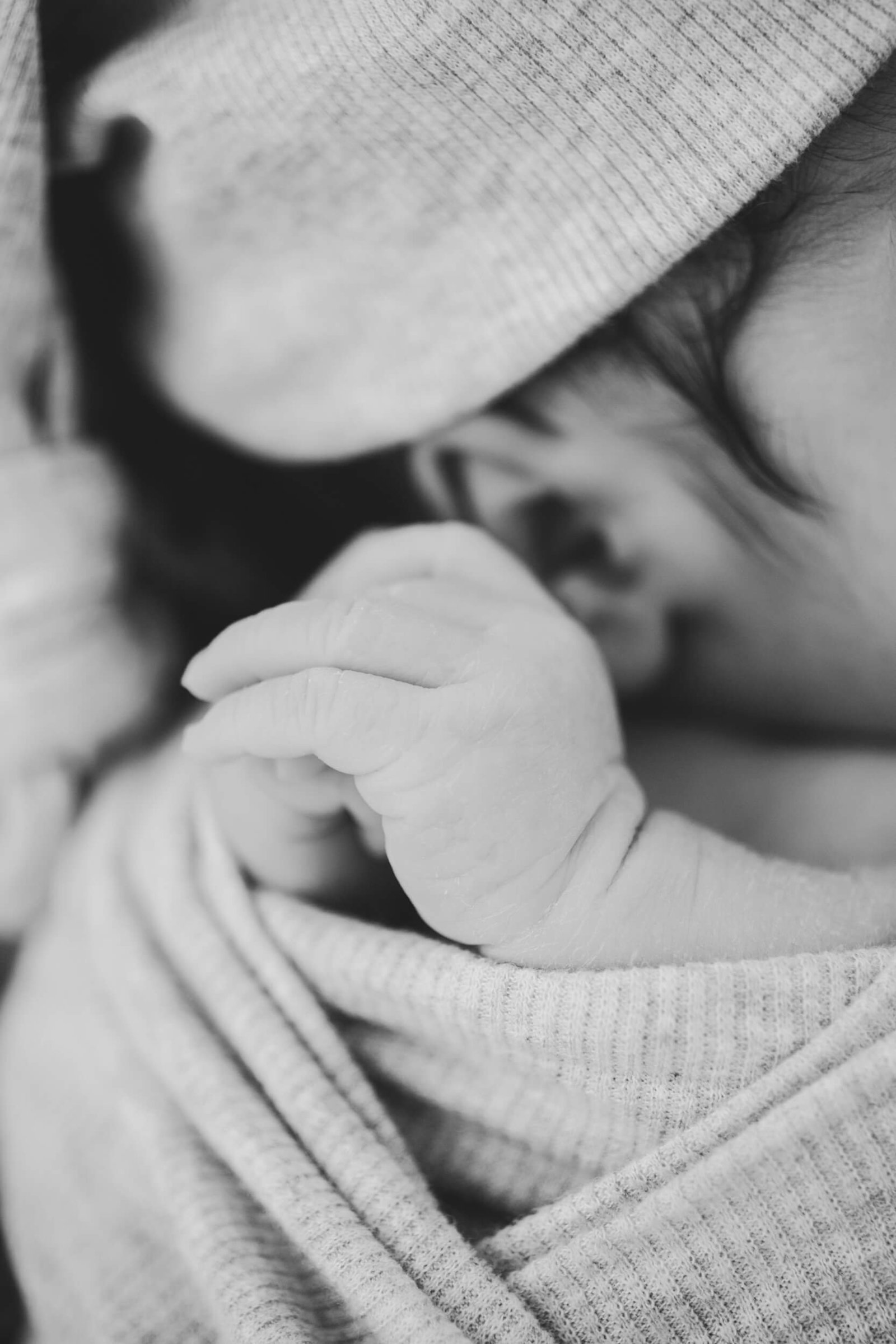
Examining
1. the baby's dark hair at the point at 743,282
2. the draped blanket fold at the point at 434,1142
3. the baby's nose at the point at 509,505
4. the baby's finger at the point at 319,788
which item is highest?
the baby's dark hair at the point at 743,282

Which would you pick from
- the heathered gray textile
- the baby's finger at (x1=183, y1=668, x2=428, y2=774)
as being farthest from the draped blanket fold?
the baby's finger at (x1=183, y1=668, x2=428, y2=774)

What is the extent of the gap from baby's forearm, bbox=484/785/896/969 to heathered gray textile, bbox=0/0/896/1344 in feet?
0.06

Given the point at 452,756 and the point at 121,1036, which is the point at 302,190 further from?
the point at 121,1036

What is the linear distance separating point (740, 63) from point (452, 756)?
0.34 meters

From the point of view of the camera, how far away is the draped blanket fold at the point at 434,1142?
44cm

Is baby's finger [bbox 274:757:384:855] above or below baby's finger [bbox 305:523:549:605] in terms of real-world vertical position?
below

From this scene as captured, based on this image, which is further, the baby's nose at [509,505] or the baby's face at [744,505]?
the baby's nose at [509,505]

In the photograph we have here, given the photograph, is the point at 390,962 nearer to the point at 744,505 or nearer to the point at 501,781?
the point at 501,781

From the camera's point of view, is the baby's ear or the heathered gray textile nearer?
the heathered gray textile

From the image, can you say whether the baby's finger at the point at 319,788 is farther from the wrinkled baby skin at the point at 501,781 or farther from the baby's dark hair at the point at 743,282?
the baby's dark hair at the point at 743,282

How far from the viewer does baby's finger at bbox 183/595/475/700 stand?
50 cm

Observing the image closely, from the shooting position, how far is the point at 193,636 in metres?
0.76

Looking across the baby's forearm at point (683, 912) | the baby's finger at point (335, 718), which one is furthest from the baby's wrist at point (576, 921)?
the baby's finger at point (335, 718)

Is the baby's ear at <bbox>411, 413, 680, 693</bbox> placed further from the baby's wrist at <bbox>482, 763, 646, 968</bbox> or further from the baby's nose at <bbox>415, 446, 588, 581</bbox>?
the baby's wrist at <bbox>482, 763, 646, 968</bbox>
